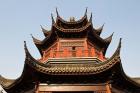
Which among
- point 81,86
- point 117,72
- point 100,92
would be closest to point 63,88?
point 81,86

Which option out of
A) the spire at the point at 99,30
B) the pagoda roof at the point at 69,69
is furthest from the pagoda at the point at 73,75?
the spire at the point at 99,30

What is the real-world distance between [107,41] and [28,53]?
7.84m

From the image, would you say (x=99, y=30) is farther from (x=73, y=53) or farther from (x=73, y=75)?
(x=73, y=75)

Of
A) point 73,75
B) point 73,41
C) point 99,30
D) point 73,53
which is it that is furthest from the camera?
point 99,30

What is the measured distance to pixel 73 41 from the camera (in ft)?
53.4

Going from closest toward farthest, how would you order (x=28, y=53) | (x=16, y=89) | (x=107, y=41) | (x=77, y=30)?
(x=28, y=53), (x=16, y=89), (x=77, y=30), (x=107, y=41)

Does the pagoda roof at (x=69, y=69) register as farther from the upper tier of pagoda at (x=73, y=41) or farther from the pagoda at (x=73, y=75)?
the upper tier of pagoda at (x=73, y=41)

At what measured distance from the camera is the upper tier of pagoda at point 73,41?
15.1 meters

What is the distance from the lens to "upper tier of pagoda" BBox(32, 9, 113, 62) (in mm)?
15070

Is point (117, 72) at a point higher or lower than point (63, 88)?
higher

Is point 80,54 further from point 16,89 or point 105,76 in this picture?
point 16,89

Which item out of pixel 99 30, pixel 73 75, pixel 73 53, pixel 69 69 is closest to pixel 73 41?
pixel 73 53

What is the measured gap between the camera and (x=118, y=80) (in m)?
12.7

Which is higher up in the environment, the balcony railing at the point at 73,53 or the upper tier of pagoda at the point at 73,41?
the upper tier of pagoda at the point at 73,41
